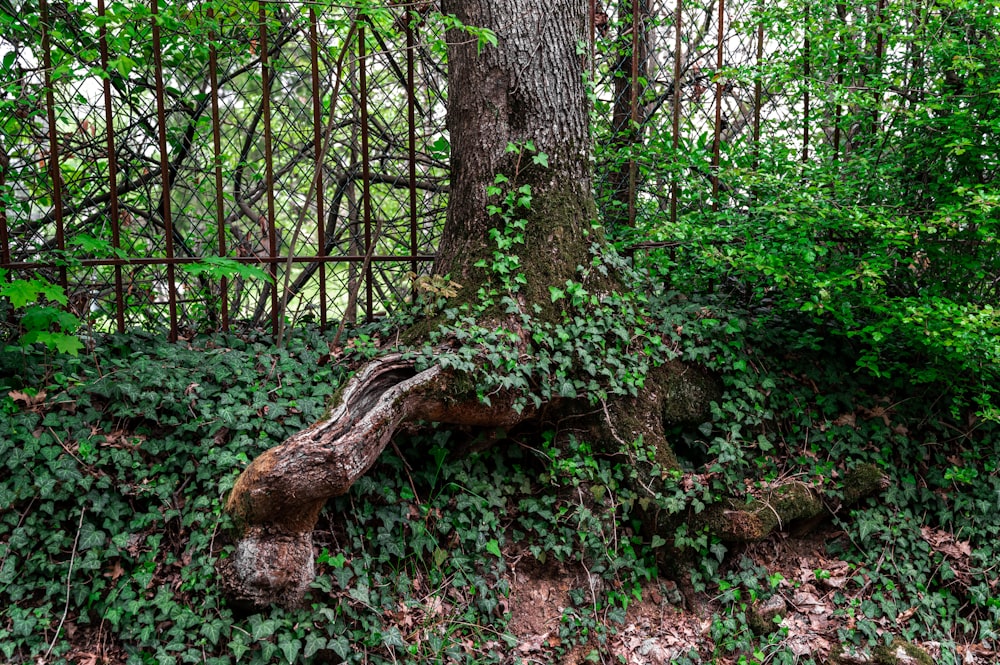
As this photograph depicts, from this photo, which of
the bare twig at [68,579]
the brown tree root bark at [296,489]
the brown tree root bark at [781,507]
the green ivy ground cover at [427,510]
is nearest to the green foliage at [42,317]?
the green ivy ground cover at [427,510]

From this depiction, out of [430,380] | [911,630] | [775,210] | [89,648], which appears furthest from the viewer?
[775,210]

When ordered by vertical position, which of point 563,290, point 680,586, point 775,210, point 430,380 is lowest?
point 680,586

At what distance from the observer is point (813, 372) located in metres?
4.46

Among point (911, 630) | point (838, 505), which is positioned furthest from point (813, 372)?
point (911, 630)

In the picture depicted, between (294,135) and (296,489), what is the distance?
358 centimetres

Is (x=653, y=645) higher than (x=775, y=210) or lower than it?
lower

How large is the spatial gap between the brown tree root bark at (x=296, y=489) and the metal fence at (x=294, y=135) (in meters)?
0.91

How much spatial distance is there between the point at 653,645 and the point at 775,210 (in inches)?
96.9

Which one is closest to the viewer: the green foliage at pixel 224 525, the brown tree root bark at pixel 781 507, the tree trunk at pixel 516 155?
the green foliage at pixel 224 525

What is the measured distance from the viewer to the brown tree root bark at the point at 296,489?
2.89 meters

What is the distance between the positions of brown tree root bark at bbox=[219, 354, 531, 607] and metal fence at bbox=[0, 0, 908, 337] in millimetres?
914

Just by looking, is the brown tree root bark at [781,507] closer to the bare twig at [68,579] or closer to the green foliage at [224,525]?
the green foliage at [224,525]

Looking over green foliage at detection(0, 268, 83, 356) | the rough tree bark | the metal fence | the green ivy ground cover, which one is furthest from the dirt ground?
green foliage at detection(0, 268, 83, 356)

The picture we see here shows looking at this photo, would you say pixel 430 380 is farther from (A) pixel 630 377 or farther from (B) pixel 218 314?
(B) pixel 218 314
